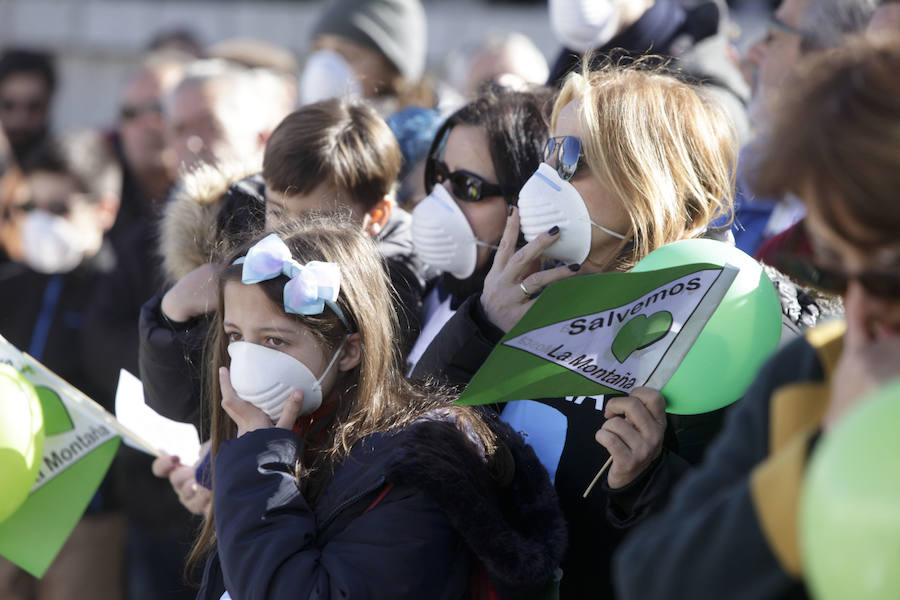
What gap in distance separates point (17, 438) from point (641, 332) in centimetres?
161

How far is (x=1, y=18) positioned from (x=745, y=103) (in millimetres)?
11639

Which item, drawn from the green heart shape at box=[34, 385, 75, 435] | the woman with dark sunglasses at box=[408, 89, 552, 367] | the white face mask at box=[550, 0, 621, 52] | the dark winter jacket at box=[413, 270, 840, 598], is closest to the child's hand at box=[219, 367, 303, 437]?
the dark winter jacket at box=[413, 270, 840, 598]

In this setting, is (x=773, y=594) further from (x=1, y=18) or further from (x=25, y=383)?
(x=1, y=18)

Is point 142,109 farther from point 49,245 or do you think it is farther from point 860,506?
point 860,506

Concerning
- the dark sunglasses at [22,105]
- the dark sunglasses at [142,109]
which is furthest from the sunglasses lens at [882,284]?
the dark sunglasses at [22,105]

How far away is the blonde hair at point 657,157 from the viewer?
8.00 feet

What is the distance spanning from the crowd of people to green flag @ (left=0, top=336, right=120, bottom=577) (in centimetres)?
21

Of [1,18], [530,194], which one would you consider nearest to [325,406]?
[530,194]

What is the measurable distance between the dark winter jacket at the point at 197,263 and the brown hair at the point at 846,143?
1.71 metres

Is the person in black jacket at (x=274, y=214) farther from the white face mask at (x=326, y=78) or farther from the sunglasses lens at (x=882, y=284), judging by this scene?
the sunglasses lens at (x=882, y=284)

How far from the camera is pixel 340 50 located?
5086 mm

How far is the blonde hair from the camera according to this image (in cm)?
244

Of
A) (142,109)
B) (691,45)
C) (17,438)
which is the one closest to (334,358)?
(17,438)

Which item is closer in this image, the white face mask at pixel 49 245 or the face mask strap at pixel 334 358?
the face mask strap at pixel 334 358
